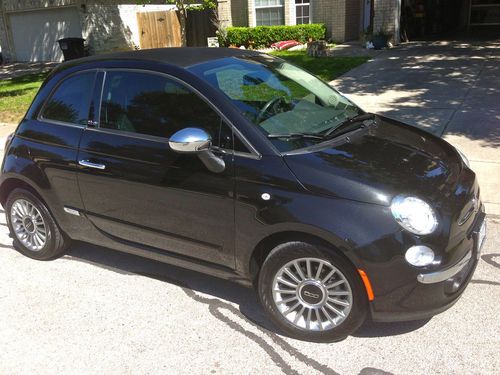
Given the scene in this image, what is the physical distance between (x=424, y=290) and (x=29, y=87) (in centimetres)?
1420

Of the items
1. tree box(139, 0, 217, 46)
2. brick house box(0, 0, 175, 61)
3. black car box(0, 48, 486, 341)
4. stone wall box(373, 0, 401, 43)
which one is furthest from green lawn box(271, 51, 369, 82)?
brick house box(0, 0, 175, 61)

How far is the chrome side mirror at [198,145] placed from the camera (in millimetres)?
3203

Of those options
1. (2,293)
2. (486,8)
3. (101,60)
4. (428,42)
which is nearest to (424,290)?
(101,60)

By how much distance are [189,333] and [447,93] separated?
7978 millimetres

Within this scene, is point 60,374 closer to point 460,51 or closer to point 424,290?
point 424,290

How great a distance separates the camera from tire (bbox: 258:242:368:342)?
10.00 ft

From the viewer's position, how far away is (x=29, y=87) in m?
14.5

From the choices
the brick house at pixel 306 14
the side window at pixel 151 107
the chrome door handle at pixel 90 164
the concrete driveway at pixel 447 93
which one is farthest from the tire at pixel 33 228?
the brick house at pixel 306 14

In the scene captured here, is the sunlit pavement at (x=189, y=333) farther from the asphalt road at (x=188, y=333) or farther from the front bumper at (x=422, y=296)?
the front bumper at (x=422, y=296)

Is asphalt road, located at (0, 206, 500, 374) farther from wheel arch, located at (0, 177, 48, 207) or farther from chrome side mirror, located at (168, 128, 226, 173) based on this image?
chrome side mirror, located at (168, 128, 226, 173)

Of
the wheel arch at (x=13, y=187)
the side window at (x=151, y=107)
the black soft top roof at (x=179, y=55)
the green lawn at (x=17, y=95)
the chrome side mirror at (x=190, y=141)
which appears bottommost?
the green lawn at (x=17, y=95)

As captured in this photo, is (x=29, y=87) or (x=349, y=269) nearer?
(x=349, y=269)

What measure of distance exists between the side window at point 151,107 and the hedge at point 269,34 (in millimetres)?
15304

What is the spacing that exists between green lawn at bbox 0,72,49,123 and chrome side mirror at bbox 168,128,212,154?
28.1ft
